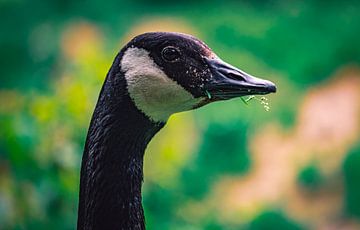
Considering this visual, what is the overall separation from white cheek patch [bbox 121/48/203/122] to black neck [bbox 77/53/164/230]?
29mm

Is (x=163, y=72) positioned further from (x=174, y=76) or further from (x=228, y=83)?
(x=228, y=83)

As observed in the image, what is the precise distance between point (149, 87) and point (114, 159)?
0.24m

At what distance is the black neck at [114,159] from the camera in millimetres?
2482

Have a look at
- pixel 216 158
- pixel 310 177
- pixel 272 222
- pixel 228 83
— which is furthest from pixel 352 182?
pixel 228 83

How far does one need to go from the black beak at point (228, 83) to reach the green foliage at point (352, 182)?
2989 millimetres

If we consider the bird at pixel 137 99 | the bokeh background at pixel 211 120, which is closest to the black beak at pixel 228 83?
the bird at pixel 137 99

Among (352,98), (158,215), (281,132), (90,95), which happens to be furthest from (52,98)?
(352,98)

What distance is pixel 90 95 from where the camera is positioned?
3.89 meters

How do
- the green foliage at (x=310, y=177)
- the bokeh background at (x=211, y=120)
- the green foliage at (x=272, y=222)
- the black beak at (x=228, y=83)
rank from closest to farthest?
the black beak at (x=228, y=83)
the bokeh background at (x=211, y=120)
the green foliage at (x=272, y=222)
the green foliage at (x=310, y=177)

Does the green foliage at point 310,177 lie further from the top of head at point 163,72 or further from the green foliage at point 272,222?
the top of head at point 163,72

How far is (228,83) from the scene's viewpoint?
2.45 m

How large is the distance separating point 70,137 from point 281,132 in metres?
2.52

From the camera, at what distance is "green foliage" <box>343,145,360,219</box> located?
533 centimetres

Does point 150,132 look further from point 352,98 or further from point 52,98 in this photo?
point 352,98
